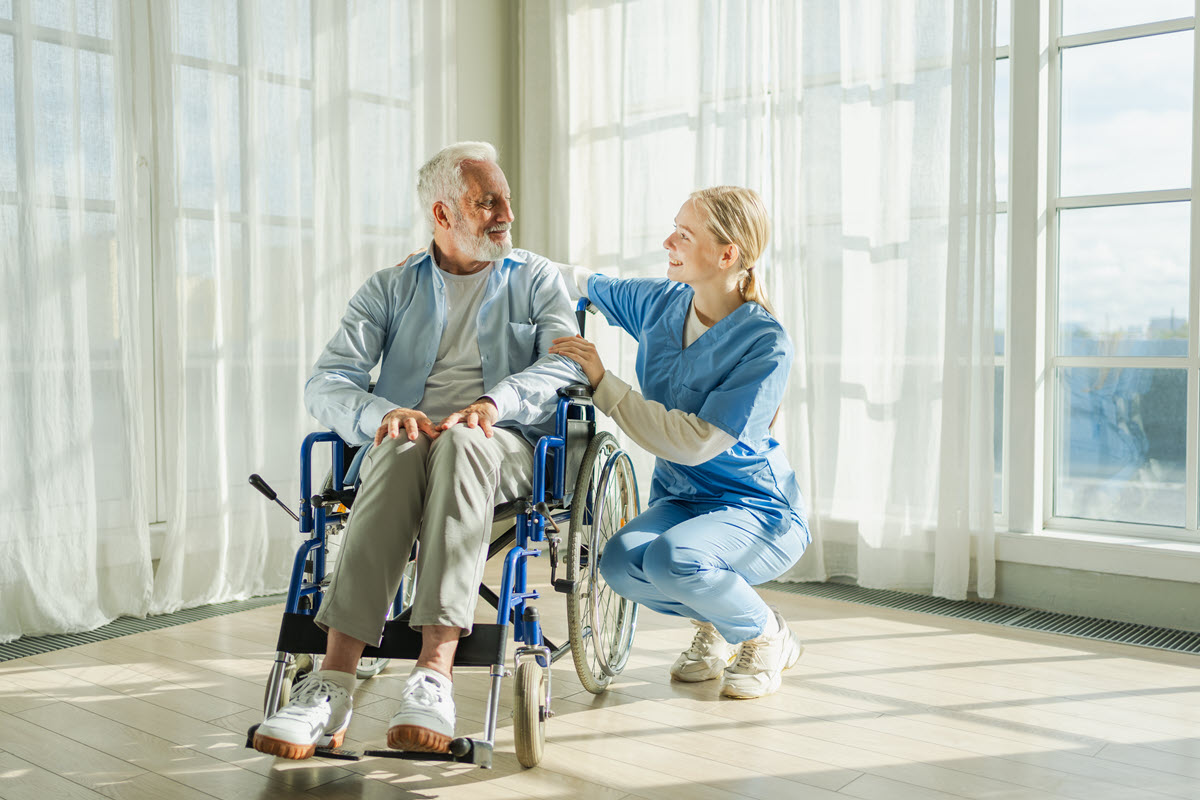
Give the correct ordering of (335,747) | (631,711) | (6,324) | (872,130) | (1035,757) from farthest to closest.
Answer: (872,130) < (6,324) < (631,711) < (1035,757) < (335,747)

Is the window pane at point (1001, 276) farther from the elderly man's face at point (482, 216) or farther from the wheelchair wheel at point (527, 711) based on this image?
the wheelchair wheel at point (527, 711)

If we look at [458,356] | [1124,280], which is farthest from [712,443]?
[1124,280]

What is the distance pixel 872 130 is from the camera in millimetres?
3318

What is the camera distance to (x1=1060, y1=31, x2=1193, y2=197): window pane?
3.01 meters

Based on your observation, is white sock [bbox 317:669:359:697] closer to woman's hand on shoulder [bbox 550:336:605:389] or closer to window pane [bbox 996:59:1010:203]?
woman's hand on shoulder [bbox 550:336:605:389]

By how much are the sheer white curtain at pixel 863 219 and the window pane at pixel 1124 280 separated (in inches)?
11.8

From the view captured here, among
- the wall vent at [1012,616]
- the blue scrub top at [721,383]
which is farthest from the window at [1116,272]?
the blue scrub top at [721,383]

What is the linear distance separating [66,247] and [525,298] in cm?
134

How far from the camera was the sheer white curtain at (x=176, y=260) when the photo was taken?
9.10 ft

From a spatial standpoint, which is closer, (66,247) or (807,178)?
(66,247)

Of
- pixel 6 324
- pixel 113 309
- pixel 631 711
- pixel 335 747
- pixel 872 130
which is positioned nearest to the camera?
pixel 335 747

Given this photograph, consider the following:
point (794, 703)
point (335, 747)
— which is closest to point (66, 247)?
point (335, 747)

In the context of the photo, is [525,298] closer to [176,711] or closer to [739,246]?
[739,246]

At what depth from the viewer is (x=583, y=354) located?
2.20 meters
